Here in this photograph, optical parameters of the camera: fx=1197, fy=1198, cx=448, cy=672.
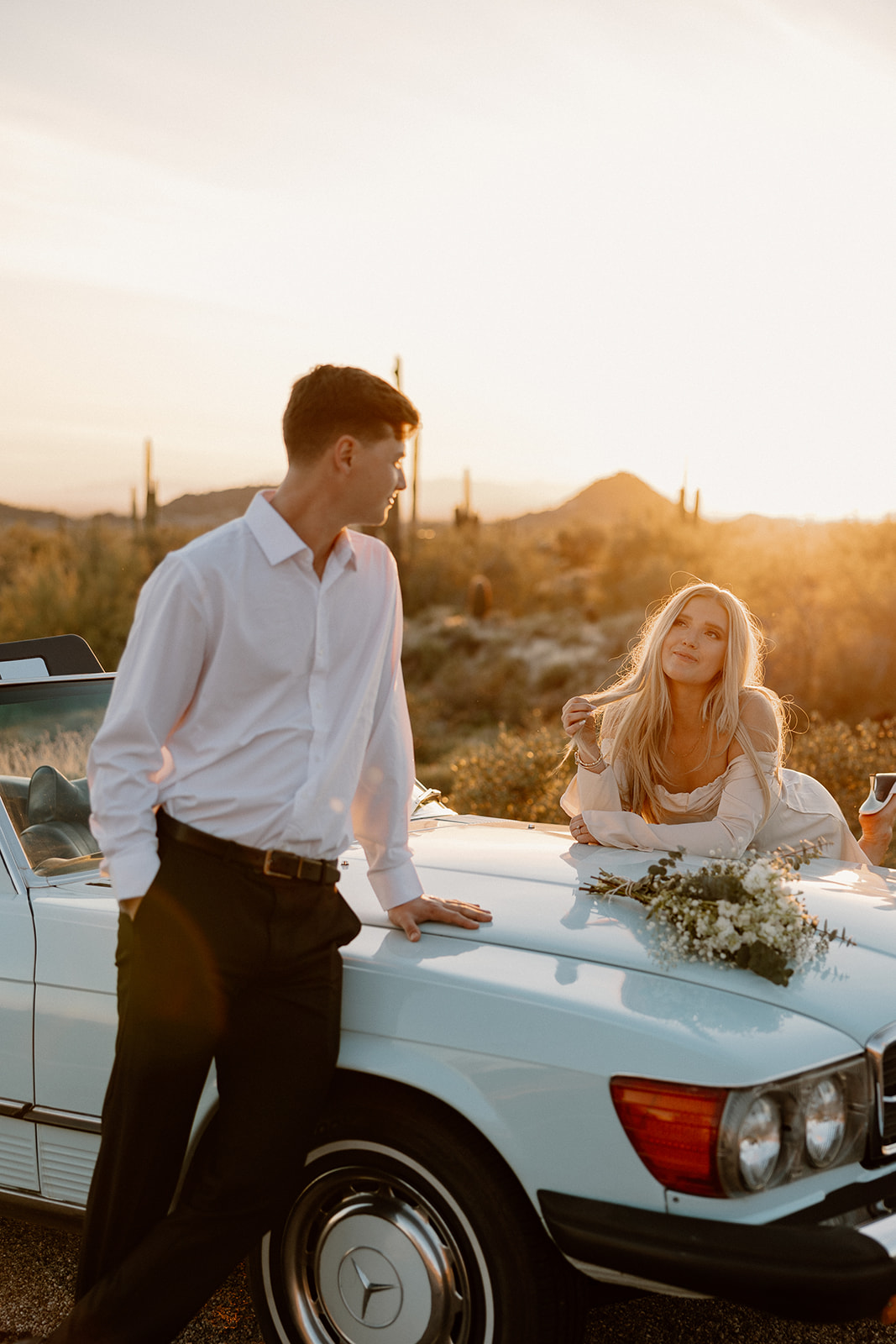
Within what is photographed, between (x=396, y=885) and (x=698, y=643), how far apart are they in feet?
5.31

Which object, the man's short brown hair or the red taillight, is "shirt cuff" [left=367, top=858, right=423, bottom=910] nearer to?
the red taillight

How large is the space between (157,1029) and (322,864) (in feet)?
1.45

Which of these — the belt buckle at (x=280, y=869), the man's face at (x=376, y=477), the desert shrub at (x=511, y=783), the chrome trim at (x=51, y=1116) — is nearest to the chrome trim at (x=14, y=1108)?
the chrome trim at (x=51, y=1116)

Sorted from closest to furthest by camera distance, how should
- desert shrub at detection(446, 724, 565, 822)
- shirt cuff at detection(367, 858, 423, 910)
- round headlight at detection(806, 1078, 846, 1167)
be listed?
round headlight at detection(806, 1078, 846, 1167) → shirt cuff at detection(367, 858, 423, 910) → desert shrub at detection(446, 724, 565, 822)

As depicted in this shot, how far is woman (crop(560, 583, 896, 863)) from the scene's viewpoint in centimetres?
385

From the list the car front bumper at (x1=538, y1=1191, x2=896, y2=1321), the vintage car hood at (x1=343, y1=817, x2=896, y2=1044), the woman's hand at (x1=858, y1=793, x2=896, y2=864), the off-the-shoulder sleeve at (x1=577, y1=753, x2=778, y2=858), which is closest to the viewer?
the car front bumper at (x1=538, y1=1191, x2=896, y2=1321)

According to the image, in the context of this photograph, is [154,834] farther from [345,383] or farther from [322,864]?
[345,383]

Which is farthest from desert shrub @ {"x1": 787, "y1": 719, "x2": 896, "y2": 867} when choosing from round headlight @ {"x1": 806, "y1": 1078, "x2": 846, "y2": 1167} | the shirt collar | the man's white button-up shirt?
the shirt collar

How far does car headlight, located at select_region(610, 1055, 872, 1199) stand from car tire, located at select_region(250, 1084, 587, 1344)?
30 cm

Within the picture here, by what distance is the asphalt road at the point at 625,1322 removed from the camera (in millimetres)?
2898

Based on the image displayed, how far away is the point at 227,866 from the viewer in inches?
91.3

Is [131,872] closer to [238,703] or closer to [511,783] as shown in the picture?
[238,703]

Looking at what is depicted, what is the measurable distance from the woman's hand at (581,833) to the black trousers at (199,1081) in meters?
1.47

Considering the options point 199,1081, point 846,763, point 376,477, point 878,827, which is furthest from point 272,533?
point 846,763
